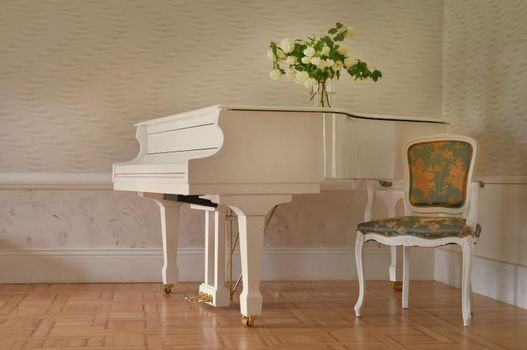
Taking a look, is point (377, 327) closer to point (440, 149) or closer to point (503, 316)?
point (503, 316)

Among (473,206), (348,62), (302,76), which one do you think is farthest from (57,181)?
(473,206)

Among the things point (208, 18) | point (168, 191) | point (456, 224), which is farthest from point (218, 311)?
point (208, 18)

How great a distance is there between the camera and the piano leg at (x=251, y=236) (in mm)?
3865

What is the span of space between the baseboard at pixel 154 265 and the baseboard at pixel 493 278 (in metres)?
0.30

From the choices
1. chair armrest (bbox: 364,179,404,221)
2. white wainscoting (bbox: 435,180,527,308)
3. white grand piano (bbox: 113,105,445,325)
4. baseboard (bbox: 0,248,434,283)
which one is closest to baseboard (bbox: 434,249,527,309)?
white wainscoting (bbox: 435,180,527,308)

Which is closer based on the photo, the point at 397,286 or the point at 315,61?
the point at 315,61

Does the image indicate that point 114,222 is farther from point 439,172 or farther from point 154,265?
point 439,172

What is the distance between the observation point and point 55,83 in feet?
17.9

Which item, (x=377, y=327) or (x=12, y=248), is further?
(x=12, y=248)

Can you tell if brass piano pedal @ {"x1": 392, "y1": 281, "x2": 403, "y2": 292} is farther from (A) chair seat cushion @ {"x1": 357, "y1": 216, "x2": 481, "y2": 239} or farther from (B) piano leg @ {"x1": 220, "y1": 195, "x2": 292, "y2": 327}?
(B) piano leg @ {"x1": 220, "y1": 195, "x2": 292, "y2": 327}

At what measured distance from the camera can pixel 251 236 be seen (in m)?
3.92

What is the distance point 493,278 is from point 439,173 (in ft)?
2.85

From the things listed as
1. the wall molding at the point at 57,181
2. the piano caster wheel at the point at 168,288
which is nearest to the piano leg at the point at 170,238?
the piano caster wheel at the point at 168,288

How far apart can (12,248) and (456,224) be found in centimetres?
295
